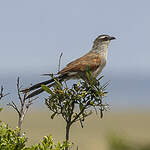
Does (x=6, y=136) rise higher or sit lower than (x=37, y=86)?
lower

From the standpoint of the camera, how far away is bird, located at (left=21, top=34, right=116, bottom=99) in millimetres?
8102

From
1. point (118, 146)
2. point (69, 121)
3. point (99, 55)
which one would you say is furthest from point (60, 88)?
point (99, 55)

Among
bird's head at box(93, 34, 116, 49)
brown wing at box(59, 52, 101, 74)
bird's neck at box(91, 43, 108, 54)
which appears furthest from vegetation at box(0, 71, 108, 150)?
bird's head at box(93, 34, 116, 49)

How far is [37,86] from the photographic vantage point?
5539 mm

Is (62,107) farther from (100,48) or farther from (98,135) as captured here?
(98,135)

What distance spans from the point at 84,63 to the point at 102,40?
1.98 meters

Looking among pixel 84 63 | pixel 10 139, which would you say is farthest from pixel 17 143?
pixel 84 63

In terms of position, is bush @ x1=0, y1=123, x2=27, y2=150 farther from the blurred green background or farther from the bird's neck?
the bird's neck

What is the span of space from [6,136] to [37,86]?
4.28 ft

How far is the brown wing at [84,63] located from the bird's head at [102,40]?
1.79 feet

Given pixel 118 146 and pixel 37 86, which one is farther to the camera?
pixel 118 146

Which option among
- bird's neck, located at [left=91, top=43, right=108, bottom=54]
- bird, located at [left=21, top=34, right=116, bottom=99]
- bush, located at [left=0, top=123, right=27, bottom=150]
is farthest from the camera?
bird's neck, located at [left=91, top=43, right=108, bottom=54]

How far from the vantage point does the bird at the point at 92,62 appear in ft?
26.6

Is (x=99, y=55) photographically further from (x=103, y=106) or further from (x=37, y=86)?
(x=103, y=106)
